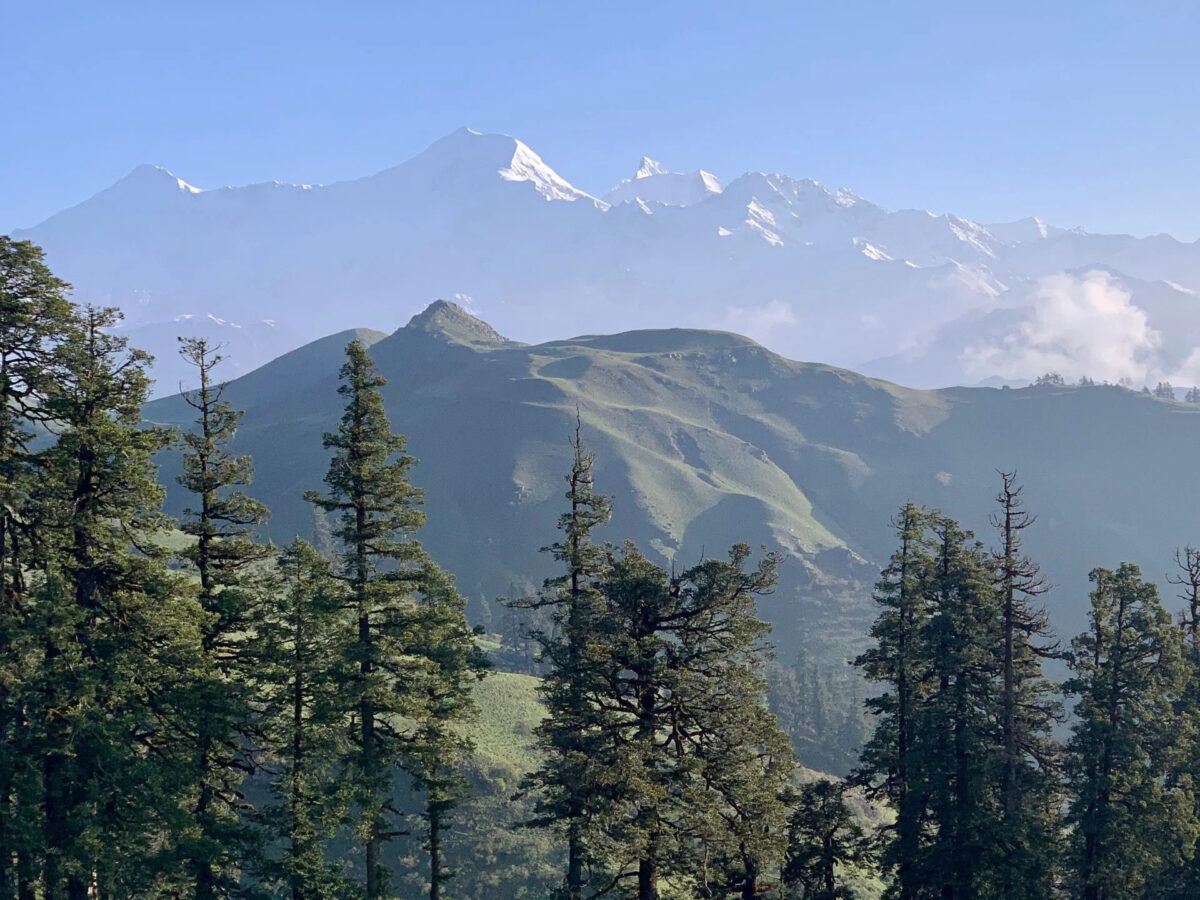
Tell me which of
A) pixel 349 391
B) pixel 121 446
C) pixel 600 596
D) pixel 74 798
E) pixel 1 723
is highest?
pixel 349 391

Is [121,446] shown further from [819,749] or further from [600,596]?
[819,749]

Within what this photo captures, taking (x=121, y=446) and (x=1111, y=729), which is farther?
(x=1111, y=729)

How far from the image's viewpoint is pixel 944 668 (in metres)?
33.8

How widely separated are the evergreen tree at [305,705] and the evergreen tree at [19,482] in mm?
6277

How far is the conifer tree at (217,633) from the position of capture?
27.0 m

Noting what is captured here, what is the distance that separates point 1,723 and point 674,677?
1869 centimetres

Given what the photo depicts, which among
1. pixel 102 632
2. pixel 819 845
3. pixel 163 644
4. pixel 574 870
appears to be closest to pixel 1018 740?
pixel 819 845

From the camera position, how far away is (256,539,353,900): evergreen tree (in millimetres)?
27656

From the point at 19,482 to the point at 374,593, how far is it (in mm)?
10338

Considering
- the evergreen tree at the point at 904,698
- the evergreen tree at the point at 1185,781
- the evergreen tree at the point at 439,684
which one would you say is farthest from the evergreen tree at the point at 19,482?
the evergreen tree at the point at 1185,781

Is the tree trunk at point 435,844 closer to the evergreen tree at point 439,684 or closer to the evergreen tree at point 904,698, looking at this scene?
the evergreen tree at point 439,684

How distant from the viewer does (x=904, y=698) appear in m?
35.8

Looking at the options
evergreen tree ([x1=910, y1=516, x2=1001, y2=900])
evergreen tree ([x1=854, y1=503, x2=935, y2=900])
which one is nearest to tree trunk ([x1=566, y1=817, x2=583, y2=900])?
evergreen tree ([x1=854, y1=503, x2=935, y2=900])

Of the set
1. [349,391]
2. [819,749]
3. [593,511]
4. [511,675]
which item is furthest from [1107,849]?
[819,749]
